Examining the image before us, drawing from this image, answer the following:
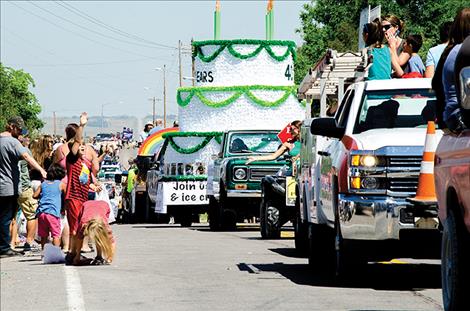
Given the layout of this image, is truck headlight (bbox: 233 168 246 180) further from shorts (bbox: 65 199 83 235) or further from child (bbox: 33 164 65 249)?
shorts (bbox: 65 199 83 235)

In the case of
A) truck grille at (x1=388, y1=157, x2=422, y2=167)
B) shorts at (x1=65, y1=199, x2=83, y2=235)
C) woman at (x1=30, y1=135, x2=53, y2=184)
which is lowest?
shorts at (x1=65, y1=199, x2=83, y2=235)

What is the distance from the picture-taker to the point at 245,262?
17312 millimetres

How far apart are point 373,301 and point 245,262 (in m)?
5.07

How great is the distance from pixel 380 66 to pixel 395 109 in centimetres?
152

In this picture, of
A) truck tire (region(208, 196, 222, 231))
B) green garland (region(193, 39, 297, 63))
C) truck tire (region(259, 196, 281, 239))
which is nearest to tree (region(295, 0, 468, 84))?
green garland (region(193, 39, 297, 63))

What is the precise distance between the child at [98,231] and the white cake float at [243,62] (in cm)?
2073

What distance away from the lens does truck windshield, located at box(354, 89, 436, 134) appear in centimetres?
1436

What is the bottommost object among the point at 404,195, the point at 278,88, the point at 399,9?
the point at 404,195

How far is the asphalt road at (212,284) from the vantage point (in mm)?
12352

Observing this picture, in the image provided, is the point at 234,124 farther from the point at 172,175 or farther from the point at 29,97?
the point at 29,97

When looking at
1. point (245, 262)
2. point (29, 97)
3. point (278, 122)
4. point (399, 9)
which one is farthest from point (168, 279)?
point (29, 97)

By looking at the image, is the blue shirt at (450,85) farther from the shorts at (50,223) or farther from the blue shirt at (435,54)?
the shorts at (50,223)

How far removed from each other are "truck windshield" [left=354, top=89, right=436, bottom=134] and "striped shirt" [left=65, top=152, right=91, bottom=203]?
17.2ft

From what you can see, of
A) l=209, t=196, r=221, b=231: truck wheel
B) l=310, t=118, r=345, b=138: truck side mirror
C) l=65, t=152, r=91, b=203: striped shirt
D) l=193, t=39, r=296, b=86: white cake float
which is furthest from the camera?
l=193, t=39, r=296, b=86: white cake float
